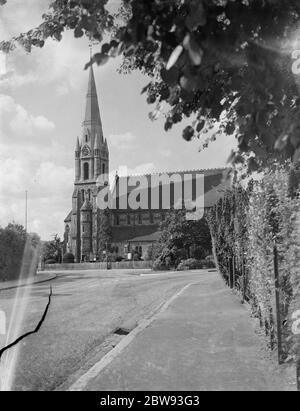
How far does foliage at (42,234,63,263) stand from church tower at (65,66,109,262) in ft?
12.9

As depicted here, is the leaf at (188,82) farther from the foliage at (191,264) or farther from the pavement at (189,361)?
the foliage at (191,264)

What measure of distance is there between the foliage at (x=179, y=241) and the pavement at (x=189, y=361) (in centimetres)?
5263

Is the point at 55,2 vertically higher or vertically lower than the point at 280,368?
higher

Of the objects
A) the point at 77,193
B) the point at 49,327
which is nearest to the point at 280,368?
the point at 49,327

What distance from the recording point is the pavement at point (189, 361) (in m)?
6.10

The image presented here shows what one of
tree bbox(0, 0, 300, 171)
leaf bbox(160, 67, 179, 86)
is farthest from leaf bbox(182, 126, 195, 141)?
leaf bbox(160, 67, 179, 86)

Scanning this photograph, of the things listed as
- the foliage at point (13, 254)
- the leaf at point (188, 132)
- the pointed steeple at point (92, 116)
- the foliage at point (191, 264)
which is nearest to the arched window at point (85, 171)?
the pointed steeple at point (92, 116)

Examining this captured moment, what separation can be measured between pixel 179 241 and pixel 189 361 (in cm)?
5866

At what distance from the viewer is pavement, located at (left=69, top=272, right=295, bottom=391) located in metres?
6.10

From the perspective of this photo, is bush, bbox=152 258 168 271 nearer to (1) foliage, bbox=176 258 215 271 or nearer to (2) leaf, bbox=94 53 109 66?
(1) foliage, bbox=176 258 215 271

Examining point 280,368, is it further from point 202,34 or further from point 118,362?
point 202,34

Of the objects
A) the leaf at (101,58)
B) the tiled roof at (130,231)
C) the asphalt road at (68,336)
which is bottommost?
the asphalt road at (68,336)
